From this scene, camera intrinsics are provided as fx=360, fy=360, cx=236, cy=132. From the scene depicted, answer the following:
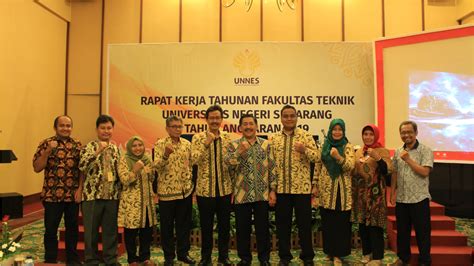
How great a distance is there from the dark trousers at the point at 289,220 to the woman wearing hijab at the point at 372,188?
0.41 metres

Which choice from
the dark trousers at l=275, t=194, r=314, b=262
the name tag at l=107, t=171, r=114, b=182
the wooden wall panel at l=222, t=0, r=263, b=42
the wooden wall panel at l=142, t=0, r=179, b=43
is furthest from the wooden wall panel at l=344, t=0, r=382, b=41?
the name tag at l=107, t=171, r=114, b=182

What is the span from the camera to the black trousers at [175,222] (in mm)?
2852

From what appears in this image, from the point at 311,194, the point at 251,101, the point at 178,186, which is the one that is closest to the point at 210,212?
the point at 178,186

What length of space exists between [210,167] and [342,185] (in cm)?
105

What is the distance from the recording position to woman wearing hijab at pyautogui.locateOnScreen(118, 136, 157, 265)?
2762 millimetres

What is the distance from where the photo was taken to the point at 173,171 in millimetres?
2846

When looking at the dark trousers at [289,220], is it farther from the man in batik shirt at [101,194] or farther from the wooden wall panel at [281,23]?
the wooden wall panel at [281,23]

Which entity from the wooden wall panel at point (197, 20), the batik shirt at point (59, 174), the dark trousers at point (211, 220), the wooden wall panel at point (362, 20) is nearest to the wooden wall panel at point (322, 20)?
the wooden wall panel at point (362, 20)

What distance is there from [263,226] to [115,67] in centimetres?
355

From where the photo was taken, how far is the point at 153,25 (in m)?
6.56

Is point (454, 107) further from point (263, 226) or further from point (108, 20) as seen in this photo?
point (108, 20)

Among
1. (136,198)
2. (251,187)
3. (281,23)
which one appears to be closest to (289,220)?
(251,187)

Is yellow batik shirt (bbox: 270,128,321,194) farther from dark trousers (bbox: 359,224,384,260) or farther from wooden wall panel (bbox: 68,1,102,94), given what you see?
wooden wall panel (bbox: 68,1,102,94)

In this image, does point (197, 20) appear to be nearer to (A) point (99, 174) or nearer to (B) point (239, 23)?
(B) point (239, 23)
